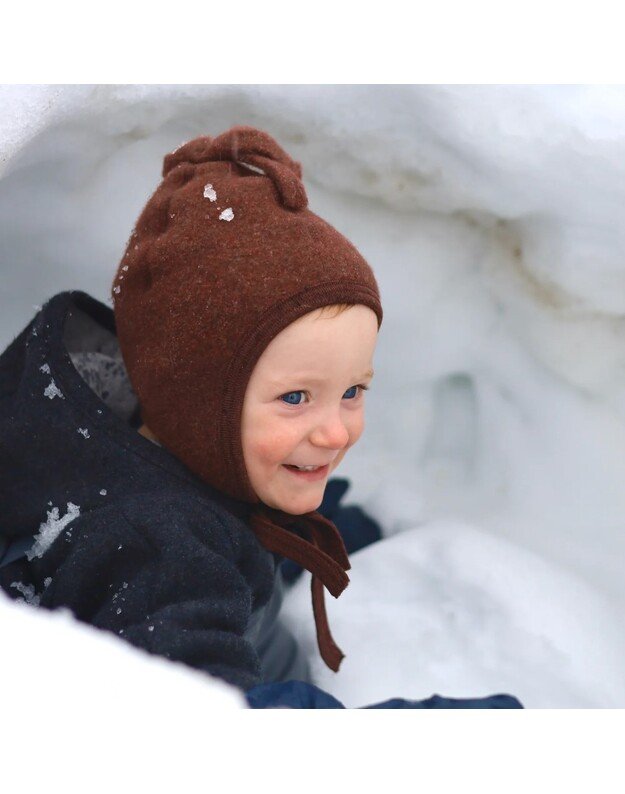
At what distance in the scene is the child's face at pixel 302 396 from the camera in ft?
2.99

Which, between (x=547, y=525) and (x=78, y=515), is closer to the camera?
(x=78, y=515)

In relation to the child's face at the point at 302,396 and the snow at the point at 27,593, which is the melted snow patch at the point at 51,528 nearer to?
the snow at the point at 27,593

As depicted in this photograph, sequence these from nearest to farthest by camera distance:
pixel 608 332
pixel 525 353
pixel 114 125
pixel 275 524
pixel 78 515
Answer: pixel 78 515, pixel 275 524, pixel 114 125, pixel 608 332, pixel 525 353

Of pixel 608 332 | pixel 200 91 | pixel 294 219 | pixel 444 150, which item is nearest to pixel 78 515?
pixel 294 219

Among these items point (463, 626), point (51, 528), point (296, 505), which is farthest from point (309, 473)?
point (463, 626)

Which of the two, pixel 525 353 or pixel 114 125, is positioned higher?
pixel 114 125

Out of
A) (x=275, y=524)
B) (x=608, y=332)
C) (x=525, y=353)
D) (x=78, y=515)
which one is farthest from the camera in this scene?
(x=525, y=353)

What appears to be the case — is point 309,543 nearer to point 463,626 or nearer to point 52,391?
point 52,391

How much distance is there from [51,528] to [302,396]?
299 mm

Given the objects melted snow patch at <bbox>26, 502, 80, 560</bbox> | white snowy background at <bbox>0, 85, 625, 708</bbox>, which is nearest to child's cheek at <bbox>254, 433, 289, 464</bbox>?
melted snow patch at <bbox>26, 502, 80, 560</bbox>

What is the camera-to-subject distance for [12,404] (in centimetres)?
98

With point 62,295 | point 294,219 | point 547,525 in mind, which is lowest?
point 547,525
